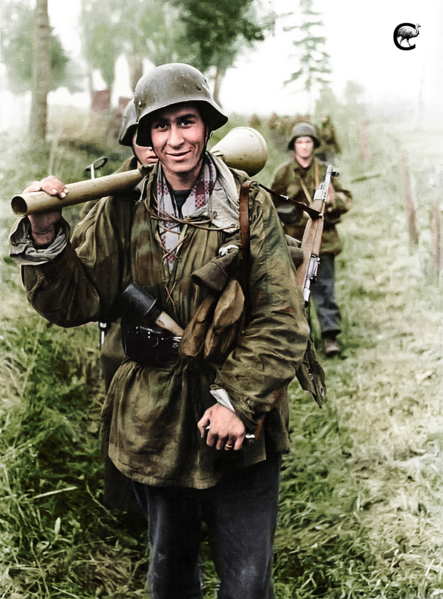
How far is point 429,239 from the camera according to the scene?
711 centimetres

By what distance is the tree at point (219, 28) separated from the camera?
413 centimetres

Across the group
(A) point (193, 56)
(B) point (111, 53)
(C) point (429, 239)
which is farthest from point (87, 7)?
(C) point (429, 239)

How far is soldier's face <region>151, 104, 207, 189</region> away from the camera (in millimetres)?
2199

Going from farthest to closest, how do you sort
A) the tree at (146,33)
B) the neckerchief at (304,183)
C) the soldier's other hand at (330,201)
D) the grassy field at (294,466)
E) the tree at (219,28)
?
the soldier's other hand at (330,201) → the neckerchief at (304,183) → the tree at (146,33) → the tree at (219,28) → the grassy field at (294,466)

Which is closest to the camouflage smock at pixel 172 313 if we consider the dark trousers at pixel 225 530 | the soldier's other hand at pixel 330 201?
the dark trousers at pixel 225 530

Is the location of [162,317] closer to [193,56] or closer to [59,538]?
[59,538]

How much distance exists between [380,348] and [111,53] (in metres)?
3.51

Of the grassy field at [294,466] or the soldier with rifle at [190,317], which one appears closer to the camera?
the soldier with rifle at [190,317]

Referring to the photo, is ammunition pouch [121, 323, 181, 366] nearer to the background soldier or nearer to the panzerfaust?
the panzerfaust

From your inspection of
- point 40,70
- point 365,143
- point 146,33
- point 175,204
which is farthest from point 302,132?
point 175,204

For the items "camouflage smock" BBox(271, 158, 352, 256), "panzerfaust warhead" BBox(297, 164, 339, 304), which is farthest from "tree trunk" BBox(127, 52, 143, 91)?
"panzerfaust warhead" BBox(297, 164, 339, 304)

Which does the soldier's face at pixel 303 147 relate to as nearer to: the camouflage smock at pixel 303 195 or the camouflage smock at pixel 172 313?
the camouflage smock at pixel 303 195

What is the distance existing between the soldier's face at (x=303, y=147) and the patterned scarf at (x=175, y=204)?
376 centimetres

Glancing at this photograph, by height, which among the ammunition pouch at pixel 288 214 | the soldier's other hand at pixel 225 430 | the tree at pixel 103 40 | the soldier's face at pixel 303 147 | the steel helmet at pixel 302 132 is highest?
the tree at pixel 103 40
